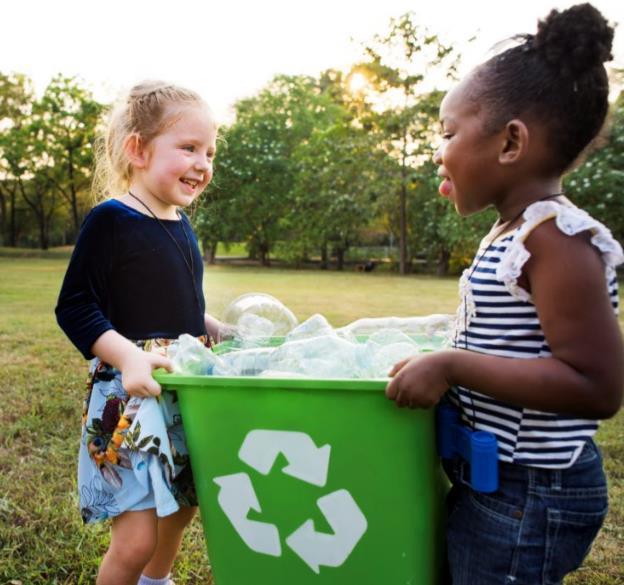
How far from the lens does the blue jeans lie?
1155 mm

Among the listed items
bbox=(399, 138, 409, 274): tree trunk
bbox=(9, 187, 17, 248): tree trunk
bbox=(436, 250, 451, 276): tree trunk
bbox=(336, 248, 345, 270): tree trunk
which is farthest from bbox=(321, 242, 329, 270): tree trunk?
bbox=(9, 187, 17, 248): tree trunk

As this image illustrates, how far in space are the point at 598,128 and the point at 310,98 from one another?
24.1 metres

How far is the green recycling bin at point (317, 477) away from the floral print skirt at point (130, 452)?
85mm

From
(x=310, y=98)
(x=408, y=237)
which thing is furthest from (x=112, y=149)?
(x=310, y=98)

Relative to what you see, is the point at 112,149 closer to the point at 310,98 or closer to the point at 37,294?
the point at 37,294

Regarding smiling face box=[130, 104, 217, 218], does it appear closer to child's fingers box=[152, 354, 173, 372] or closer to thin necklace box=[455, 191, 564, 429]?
child's fingers box=[152, 354, 173, 372]

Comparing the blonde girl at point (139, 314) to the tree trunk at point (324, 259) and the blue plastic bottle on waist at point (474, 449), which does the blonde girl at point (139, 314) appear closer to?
the blue plastic bottle on waist at point (474, 449)

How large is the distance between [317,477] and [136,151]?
1038 mm

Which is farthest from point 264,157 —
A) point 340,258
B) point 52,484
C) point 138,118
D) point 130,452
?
point 130,452

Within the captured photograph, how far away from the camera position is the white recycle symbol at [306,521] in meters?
1.21

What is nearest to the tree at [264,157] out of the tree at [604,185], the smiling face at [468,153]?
the tree at [604,185]

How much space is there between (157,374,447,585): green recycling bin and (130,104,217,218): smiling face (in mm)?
650

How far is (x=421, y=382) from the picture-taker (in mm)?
1127

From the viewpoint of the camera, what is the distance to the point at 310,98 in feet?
79.7
